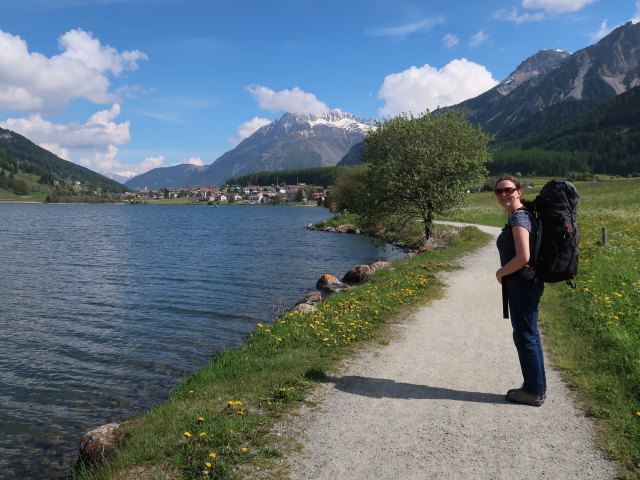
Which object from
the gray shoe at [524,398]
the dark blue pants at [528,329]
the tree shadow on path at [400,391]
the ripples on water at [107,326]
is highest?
the dark blue pants at [528,329]

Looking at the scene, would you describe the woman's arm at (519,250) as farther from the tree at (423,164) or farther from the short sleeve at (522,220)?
the tree at (423,164)

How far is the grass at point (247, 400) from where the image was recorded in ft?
20.3

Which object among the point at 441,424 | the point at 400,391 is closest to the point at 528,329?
the point at 441,424

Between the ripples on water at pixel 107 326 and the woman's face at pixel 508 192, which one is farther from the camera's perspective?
the ripples on water at pixel 107 326

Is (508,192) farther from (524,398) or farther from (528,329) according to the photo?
(524,398)

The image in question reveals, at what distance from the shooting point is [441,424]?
23.1ft

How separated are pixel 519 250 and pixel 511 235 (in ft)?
1.21

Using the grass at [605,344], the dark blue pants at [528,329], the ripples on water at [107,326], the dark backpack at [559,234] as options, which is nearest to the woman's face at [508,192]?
the dark backpack at [559,234]

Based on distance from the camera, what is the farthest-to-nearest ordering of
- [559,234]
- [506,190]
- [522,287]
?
[506,190]
[522,287]
[559,234]

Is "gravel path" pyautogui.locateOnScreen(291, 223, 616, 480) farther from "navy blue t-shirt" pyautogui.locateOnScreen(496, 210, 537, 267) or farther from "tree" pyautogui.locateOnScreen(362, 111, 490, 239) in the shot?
"tree" pyautogui.locateOnScreen(362, 111, 490, 239)

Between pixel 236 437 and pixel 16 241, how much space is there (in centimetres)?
5842

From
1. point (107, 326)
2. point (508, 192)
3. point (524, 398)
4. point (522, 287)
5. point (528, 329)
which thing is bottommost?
point (107, 326)

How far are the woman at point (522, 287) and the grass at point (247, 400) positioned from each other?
13.1 feet

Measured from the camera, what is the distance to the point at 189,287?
26844mm
